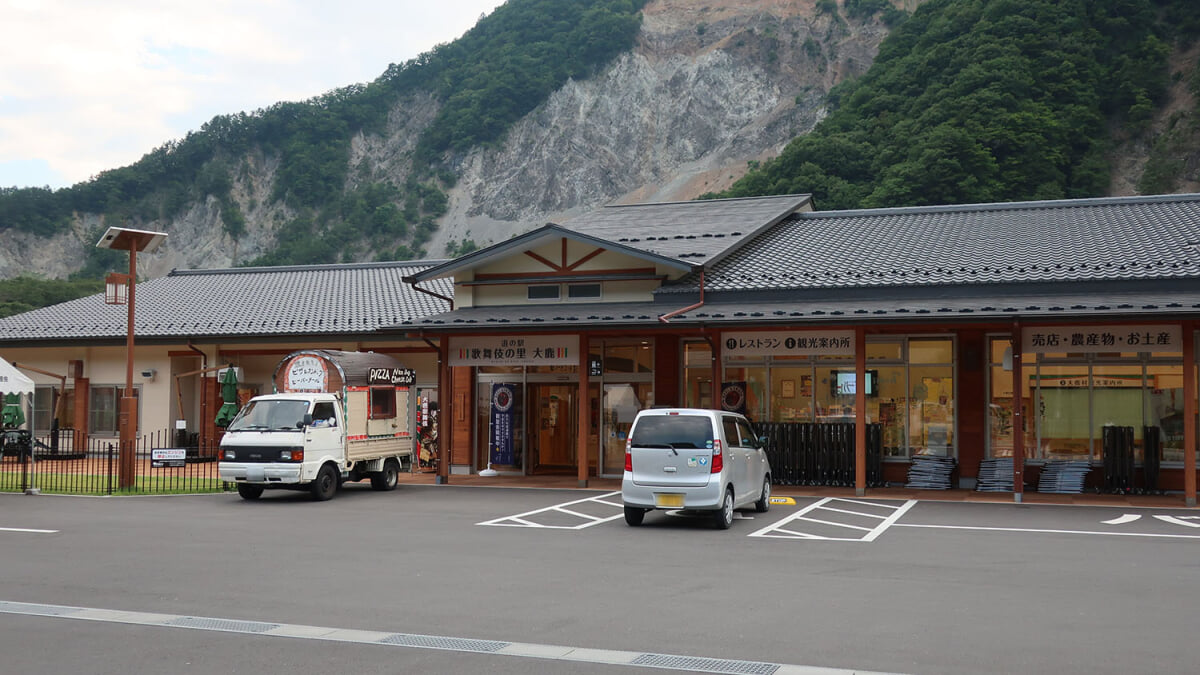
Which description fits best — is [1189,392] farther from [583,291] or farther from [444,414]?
[444,414]

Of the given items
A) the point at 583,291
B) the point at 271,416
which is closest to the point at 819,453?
the point at 583,291

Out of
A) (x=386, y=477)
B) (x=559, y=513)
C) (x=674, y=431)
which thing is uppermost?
(x=674, y=431)

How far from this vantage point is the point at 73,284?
75.9 metres

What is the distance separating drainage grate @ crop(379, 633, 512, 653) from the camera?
7.03 metres

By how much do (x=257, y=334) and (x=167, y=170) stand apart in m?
90.8

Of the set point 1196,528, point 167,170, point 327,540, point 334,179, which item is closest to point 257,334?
point 327,540

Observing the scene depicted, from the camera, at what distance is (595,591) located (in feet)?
30.1

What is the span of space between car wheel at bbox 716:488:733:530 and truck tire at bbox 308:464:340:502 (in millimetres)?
7239

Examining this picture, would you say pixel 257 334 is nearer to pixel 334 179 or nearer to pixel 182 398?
pixel 182 398

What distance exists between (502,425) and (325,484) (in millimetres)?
5764

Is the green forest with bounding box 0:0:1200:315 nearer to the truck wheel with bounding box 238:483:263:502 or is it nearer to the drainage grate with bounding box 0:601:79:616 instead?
the truck wheel with bounding box 238:483:263:502

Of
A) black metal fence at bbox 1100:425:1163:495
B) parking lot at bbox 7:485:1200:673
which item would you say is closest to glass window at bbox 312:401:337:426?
parking lot at bbox 7:485:1200:673

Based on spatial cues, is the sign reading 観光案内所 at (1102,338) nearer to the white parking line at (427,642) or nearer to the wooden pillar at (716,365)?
the wooden pillar at (716,365)

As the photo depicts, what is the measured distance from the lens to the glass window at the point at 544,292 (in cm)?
2225
